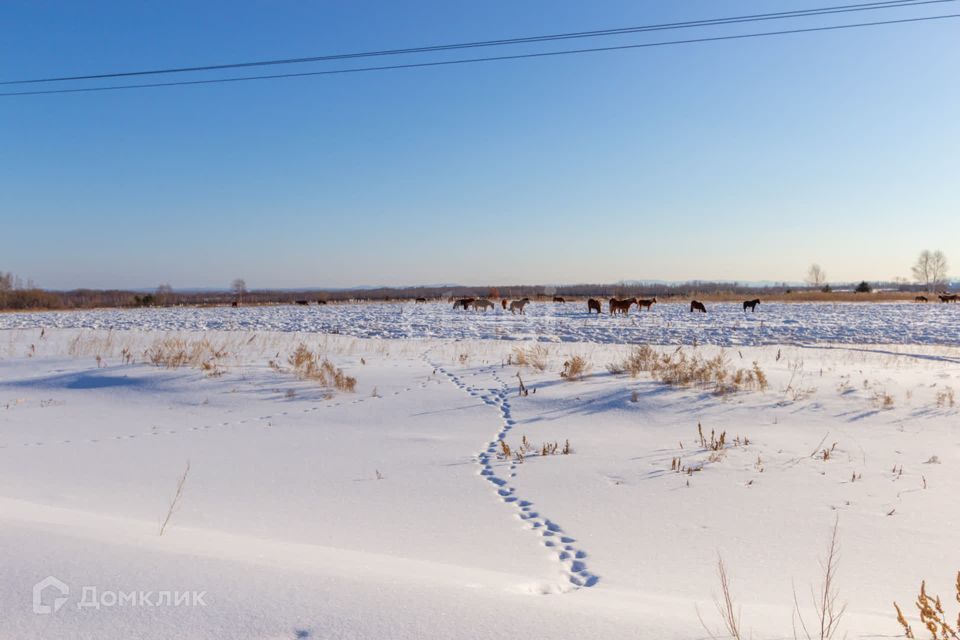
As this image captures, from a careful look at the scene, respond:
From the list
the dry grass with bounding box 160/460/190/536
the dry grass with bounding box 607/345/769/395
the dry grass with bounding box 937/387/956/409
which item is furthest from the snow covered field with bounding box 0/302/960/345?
the dry grass with bounding box 160/460/190/536

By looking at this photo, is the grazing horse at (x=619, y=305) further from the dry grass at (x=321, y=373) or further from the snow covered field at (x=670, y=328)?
the dry grass at (x=321, y=373)

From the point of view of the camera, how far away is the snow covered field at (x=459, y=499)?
2.56 meters

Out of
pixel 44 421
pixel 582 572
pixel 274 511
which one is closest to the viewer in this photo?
pixel 582 572

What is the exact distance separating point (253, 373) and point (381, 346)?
549 centimetres

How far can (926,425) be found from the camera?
7.76m

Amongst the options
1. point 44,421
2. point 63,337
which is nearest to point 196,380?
point 44,421

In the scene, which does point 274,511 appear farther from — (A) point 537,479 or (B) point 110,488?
(A) point 537,479

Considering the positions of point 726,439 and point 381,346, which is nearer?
point 726,439

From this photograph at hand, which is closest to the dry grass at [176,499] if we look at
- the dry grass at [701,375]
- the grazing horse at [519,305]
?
the dry grass at [701,375]

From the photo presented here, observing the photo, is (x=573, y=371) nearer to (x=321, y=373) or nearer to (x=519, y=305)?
(x=321, y=373)

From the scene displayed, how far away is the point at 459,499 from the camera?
5223 mm

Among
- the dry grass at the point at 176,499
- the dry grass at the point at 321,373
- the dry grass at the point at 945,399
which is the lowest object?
the dry grass at the point at 176,499

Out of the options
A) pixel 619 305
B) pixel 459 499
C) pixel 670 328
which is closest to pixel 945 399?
pixel 459 499

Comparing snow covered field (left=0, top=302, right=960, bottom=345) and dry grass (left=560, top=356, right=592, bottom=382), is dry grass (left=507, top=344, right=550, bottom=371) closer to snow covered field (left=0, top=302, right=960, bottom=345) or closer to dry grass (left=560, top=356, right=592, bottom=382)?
dry grass (left=560, top=356, right=592, bottom=382)
